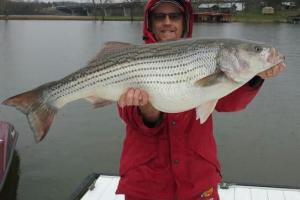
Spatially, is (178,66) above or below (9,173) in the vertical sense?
above

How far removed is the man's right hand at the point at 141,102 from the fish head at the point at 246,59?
1.80 ft

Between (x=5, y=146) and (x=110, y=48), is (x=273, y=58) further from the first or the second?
(x=5, y=146)

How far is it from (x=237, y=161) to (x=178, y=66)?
7284mm

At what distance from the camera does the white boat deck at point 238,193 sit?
5.42 metres

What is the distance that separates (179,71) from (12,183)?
664cm

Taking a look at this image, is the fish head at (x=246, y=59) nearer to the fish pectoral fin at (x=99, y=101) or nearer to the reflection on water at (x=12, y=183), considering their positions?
the fish pectoral fin at (x=99, y=101)

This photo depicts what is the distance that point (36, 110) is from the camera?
3.14 metres

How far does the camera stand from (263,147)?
1081 cm

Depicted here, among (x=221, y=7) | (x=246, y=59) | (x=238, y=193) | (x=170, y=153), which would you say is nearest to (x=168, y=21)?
(x=246, y=59)

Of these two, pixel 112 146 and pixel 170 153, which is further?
pixel 112 146

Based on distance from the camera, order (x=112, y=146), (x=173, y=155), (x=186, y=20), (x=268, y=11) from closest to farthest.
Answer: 1. (x=173, y=155)
2. (x=186, y=20)
3. (x=112, y=146)
4. (x=268, y=11)

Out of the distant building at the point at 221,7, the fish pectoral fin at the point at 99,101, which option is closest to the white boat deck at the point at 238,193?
the fish pectoral fin at the point at 99,101

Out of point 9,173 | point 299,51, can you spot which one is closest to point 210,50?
point 9,173

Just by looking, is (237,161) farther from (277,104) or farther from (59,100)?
(59,100)
